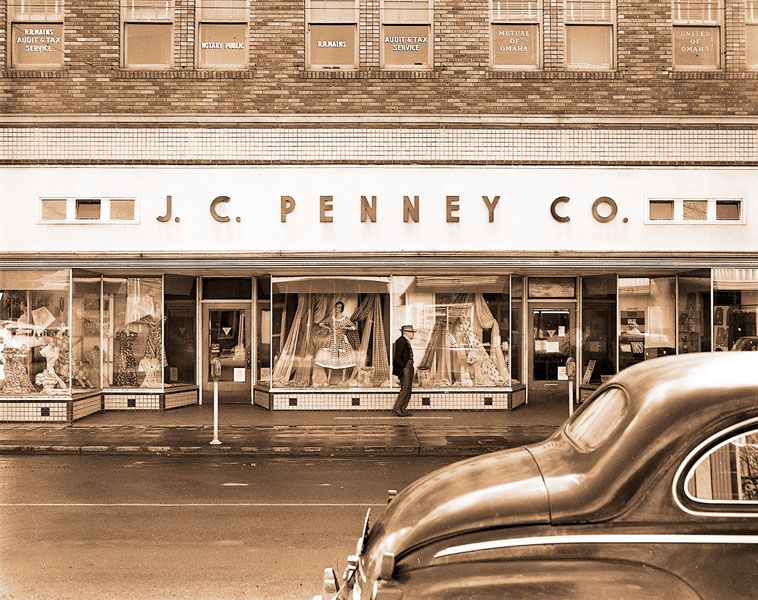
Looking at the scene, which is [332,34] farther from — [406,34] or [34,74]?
[34,74]

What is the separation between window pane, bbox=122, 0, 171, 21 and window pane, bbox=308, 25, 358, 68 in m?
2.88

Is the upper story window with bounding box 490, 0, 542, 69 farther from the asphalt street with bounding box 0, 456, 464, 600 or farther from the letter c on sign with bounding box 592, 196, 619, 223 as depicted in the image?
the asphalt street with bounding box 0, 456, 464, 600

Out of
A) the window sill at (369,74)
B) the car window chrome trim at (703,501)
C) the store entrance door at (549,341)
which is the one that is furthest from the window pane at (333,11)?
the car window chrome trim at (703,501)

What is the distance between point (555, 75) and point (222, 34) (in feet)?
21.8

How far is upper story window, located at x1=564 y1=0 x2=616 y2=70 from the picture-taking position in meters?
15.6

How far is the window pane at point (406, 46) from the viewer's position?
15.6 m

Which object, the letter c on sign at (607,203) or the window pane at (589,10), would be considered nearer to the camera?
the letter c on sign at (607,203)

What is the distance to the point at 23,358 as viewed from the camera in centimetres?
1489

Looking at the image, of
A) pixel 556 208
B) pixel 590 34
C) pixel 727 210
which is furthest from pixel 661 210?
pixel 590 34

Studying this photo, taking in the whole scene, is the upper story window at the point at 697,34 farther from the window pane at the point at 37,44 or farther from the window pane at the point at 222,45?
the window pane at the point at 37,44

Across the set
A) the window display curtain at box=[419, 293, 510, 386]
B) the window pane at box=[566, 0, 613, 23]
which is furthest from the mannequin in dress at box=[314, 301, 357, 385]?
the window pane at box=[566, 0, 613, 23]

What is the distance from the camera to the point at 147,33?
51.3 ft

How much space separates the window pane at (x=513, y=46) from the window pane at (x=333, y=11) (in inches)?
112

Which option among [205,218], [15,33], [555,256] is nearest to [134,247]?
[205,218]
